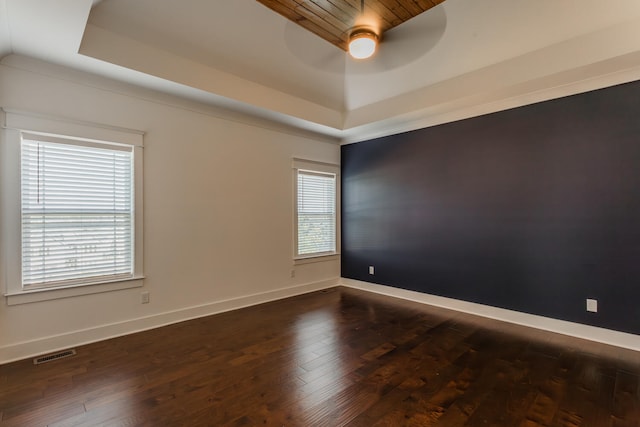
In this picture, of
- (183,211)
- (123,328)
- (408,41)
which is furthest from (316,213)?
(123,328)

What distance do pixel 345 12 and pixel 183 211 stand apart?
2825 mm

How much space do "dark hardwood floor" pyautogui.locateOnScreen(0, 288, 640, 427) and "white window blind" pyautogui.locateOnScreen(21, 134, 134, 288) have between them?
77 cm

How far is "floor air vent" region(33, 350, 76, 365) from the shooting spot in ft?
8.69

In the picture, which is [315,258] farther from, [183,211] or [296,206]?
[183,211]

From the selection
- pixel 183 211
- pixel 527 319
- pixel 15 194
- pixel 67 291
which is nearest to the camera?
pixel 15 194

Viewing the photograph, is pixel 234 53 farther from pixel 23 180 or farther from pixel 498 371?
pixel 498 371

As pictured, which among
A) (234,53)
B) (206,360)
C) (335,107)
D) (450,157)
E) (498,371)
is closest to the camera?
(498,371)

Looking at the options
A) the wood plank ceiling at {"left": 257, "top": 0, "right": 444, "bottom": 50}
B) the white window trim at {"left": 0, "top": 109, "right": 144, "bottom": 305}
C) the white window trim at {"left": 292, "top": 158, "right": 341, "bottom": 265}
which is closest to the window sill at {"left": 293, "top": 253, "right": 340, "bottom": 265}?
the white window trim at {"left": 292, "top": 158, "right": 341, "bottom": 265}

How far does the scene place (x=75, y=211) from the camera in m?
2.97

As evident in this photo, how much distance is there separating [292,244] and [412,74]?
117 inches

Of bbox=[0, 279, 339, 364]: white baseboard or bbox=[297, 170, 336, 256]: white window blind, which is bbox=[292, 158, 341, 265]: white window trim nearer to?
bbox=[297, 170, 336, 256]: white window blind

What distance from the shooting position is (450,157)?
4227 millimetres

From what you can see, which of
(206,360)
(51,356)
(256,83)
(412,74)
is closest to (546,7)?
(412,74)

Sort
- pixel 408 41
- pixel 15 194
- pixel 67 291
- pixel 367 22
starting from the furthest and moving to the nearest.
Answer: pixel 408 41, pixel 367 22, pixel 67 291, pixel 15 194
